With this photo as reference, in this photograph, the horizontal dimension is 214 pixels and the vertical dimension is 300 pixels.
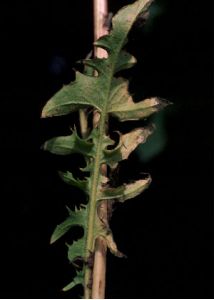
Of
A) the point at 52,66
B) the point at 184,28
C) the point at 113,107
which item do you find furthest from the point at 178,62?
the point at 113,107

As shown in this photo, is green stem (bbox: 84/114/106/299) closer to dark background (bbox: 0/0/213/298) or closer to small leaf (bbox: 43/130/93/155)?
small leaf (bbox: 43/130/93/155)

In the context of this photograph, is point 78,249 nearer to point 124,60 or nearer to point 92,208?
point 92,208

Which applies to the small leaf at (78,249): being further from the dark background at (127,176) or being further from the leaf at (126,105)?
the dark background at (127,176)

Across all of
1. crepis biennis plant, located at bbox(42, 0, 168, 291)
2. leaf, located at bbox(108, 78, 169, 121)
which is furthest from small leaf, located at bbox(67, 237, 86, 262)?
leaf, located at bbox(108, 78, 169, 121)

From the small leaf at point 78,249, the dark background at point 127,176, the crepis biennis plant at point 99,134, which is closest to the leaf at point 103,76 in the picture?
the crepis biennis plant at point 99,134

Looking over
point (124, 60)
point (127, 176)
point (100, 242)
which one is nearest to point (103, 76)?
point (124, 60)

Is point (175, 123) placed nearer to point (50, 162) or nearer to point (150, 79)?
point (150, 79)
